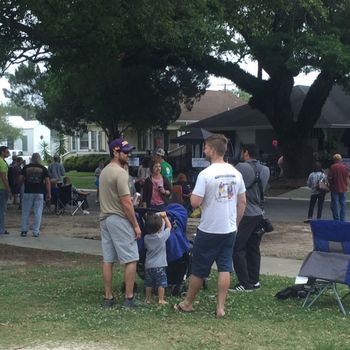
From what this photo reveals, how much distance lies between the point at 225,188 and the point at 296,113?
2862 centimetres

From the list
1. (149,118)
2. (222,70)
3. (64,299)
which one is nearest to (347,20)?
(222,70)

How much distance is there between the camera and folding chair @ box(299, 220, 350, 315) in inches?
275

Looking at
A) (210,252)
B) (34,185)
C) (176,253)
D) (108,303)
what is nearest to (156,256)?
(176,253)

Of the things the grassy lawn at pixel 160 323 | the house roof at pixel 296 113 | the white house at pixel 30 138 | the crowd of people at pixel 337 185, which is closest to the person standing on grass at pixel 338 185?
the crowd of people at pixel 337 185

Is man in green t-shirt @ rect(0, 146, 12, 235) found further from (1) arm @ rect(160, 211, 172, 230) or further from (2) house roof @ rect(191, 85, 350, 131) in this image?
(2) house roof @ rect(191, 85, 350, 131)

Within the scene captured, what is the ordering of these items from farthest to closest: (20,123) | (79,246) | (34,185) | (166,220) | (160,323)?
(20,123)
(34,185)
(79,246)
(166,220)
(160,323)

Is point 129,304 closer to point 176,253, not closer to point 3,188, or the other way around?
point 176,253

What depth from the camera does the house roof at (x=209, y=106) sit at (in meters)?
48.5

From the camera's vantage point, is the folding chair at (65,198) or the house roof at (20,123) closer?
the folding chair at (65,198)

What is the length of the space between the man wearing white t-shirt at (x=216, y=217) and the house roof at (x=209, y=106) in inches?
1578

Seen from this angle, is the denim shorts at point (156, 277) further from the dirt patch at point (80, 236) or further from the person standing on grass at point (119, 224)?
the dirt patch at point (80, 236)

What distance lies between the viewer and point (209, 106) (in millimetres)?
52406

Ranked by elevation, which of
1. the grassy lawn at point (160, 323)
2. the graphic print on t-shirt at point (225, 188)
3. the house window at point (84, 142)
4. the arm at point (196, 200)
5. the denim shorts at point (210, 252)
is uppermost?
the house window at point (84, 142)

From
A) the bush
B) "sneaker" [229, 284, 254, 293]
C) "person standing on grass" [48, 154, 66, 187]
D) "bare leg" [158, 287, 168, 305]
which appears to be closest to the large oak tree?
"person standing on grass" [48, 154, 66, 187]
